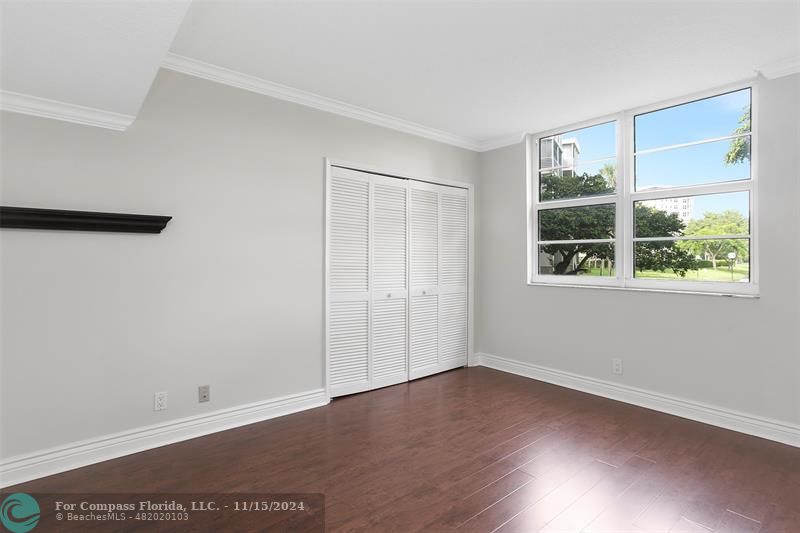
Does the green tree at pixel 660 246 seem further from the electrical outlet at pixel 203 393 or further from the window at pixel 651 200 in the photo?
the electrical outlet at pixel 203 393

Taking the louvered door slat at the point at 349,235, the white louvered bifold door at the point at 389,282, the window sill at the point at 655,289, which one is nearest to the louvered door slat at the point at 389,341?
the white louvered bifold door at the point at 389,282

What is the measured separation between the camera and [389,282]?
4.03 m

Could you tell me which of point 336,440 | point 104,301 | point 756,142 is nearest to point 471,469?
point 336,440

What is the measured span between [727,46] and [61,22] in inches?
136

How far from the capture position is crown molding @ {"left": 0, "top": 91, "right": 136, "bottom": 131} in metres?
2.27

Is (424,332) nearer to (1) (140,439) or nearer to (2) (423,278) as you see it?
(2) (423,278)

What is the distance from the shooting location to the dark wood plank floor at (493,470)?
79.2 inches

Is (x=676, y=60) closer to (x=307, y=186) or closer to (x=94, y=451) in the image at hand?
(x=307, y=186)

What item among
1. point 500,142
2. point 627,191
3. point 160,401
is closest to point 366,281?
point 160,401

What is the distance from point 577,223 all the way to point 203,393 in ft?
11.7

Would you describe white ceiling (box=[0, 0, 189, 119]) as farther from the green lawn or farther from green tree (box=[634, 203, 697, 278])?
the green lawn

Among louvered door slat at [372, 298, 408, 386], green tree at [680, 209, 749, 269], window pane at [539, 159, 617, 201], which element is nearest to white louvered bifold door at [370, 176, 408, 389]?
louvered door slat at [372, 298, 408, 386]

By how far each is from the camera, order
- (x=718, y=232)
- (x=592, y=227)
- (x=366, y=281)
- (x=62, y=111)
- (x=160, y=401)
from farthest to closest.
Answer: (x=592, y=227), (x=366, y=281), (x=718, y=232), (x=160, y=401), (x=62, y=111)

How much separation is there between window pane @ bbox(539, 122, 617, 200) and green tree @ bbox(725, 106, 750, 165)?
855mm
